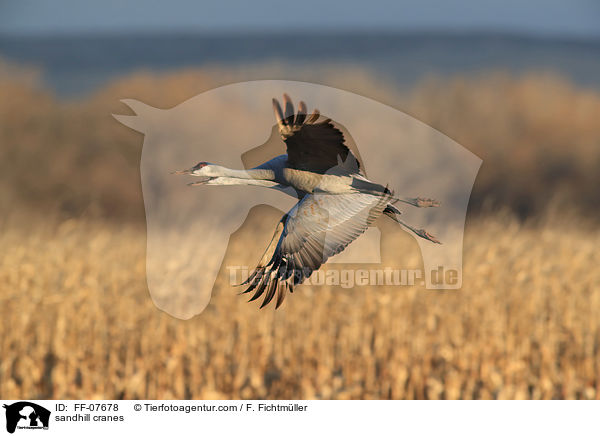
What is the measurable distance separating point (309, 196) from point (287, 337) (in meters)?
2.35

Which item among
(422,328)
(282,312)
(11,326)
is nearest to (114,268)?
(11,326)

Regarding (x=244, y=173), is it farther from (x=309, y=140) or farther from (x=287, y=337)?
(x=287, y=337)

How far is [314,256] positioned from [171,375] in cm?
223

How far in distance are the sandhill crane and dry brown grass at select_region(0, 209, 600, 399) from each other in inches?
82.5

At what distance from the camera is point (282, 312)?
122 inches

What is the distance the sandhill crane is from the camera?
805mm

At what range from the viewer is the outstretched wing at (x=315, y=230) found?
2.81 feet

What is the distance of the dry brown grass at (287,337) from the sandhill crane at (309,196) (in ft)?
6.88

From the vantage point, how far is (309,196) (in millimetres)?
849
